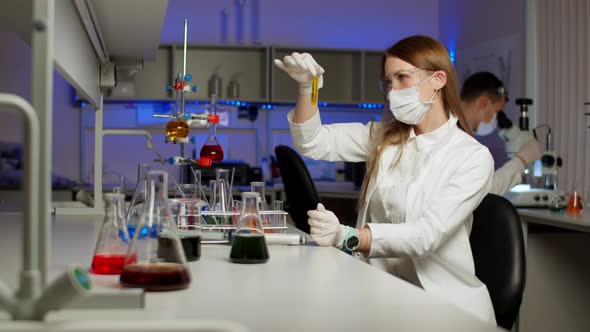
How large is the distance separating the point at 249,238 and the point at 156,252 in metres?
0.34

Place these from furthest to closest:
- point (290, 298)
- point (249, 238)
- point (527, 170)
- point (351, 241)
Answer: point (527, 170) → point (351, 241) → point (249, 238) → point (290, 298)

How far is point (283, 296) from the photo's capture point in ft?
3.54

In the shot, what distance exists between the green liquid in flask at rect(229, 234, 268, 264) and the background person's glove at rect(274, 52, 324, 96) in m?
0.68

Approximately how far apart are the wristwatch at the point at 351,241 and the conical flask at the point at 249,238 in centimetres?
39

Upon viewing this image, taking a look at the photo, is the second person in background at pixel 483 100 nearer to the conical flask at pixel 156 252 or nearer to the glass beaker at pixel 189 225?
the glass beaker at pixel 189 225

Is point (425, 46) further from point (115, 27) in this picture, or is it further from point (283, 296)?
point (283, 296)

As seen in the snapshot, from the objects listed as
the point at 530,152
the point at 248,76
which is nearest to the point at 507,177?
the point at 530,152

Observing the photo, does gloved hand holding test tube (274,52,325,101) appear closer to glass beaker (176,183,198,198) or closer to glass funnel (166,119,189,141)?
glass funnel (166,119,189,141)

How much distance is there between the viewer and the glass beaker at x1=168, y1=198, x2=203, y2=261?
142cm

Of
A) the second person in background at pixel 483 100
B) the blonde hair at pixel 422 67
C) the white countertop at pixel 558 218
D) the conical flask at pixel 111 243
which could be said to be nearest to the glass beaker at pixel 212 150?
the blonde hair at pixel 422 67

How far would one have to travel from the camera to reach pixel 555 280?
11.1ft

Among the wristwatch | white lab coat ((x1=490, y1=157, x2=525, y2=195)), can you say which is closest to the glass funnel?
the wristwatch

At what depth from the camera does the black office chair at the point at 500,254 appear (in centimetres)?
173

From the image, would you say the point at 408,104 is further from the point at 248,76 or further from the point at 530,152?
the point at 248,76
